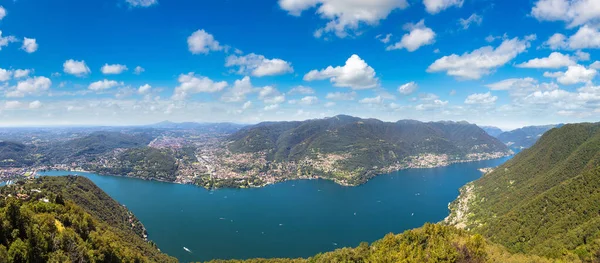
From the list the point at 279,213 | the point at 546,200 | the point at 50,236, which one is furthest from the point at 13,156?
the point at 546,200

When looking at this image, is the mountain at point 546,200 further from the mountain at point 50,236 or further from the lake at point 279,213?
the mountain at point 50,236

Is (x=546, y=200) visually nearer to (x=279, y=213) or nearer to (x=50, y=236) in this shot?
(x=279, y=213)

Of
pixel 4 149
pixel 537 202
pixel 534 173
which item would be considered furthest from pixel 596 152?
pixel 4 149

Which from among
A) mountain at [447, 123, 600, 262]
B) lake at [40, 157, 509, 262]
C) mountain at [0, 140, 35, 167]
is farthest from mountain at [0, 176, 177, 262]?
mountain at [0, 140, 35, 167]

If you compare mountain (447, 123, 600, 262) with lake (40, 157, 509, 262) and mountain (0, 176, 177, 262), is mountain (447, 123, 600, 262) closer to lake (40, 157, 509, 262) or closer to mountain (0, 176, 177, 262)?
lake (40, 157, 509, 262)

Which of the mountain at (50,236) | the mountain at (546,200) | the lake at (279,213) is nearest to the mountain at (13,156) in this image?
the lake at (279,213)

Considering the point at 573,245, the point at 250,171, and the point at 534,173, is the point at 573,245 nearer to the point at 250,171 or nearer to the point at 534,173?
the point at 534,173
